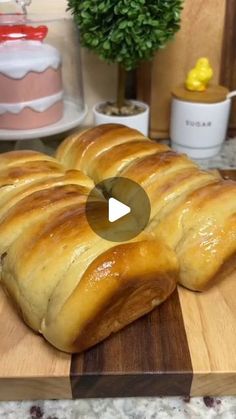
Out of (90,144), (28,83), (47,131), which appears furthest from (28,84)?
(90,144)

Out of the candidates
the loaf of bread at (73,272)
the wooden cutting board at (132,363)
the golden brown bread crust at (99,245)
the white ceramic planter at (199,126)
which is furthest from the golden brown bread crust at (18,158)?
the white ceramic planter at (199,126)

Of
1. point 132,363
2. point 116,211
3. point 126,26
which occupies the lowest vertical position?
point 132,363

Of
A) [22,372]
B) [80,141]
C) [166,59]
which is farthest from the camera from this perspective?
[166,59]

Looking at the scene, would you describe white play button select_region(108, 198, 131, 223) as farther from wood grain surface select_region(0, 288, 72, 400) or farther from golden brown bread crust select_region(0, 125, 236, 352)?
wood grain surface select_region(0, 288, 72, 400)

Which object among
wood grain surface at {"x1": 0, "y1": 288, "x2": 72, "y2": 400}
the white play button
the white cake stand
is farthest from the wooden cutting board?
the white cake stand

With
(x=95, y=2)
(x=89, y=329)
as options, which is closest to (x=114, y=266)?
(x=89, y=329)

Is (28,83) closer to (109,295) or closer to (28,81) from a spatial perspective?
(28,81)

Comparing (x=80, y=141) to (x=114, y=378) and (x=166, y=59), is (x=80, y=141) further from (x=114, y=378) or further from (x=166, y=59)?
(x=114, y=378)
